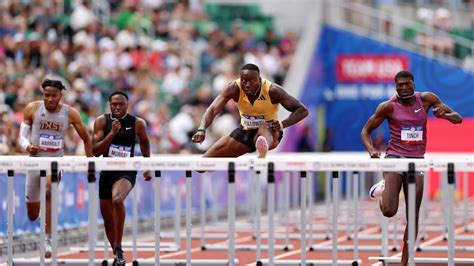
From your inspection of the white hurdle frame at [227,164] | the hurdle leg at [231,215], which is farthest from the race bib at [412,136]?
the hurdle leg at [231,215]

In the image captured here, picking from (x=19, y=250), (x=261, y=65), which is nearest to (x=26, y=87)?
(x=19, y=250)

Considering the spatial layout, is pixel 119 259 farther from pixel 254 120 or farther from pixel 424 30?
pixel 424 30

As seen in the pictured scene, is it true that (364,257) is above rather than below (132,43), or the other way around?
below

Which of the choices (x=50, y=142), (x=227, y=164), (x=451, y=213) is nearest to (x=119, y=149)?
(x=50, y=142)

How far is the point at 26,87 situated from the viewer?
24578 millimetres

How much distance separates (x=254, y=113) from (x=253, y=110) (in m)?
0.04

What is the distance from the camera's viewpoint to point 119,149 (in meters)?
15.6

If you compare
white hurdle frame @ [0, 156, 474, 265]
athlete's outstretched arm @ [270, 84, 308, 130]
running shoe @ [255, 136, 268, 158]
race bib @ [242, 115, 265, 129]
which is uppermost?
athlete's outstretched arm @ [270, 84, 308, 130]

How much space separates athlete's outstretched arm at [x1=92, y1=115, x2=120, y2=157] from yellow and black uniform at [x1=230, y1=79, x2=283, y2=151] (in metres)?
1.34

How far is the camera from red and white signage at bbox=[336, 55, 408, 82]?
33.7 metres

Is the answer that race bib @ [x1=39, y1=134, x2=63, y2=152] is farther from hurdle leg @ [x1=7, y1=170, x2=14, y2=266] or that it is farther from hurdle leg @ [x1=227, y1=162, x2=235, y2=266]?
hurdle leg @ [x1=227, y1=162, x2=235, y2=266]

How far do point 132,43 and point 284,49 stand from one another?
14.6 feet

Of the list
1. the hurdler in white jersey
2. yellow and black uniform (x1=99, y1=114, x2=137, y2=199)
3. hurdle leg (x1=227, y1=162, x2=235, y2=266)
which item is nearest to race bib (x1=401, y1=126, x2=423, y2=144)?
hurdle leg (x1=227, y1=162, x2=235, y2=266)

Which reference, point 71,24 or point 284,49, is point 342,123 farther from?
point 71,24
